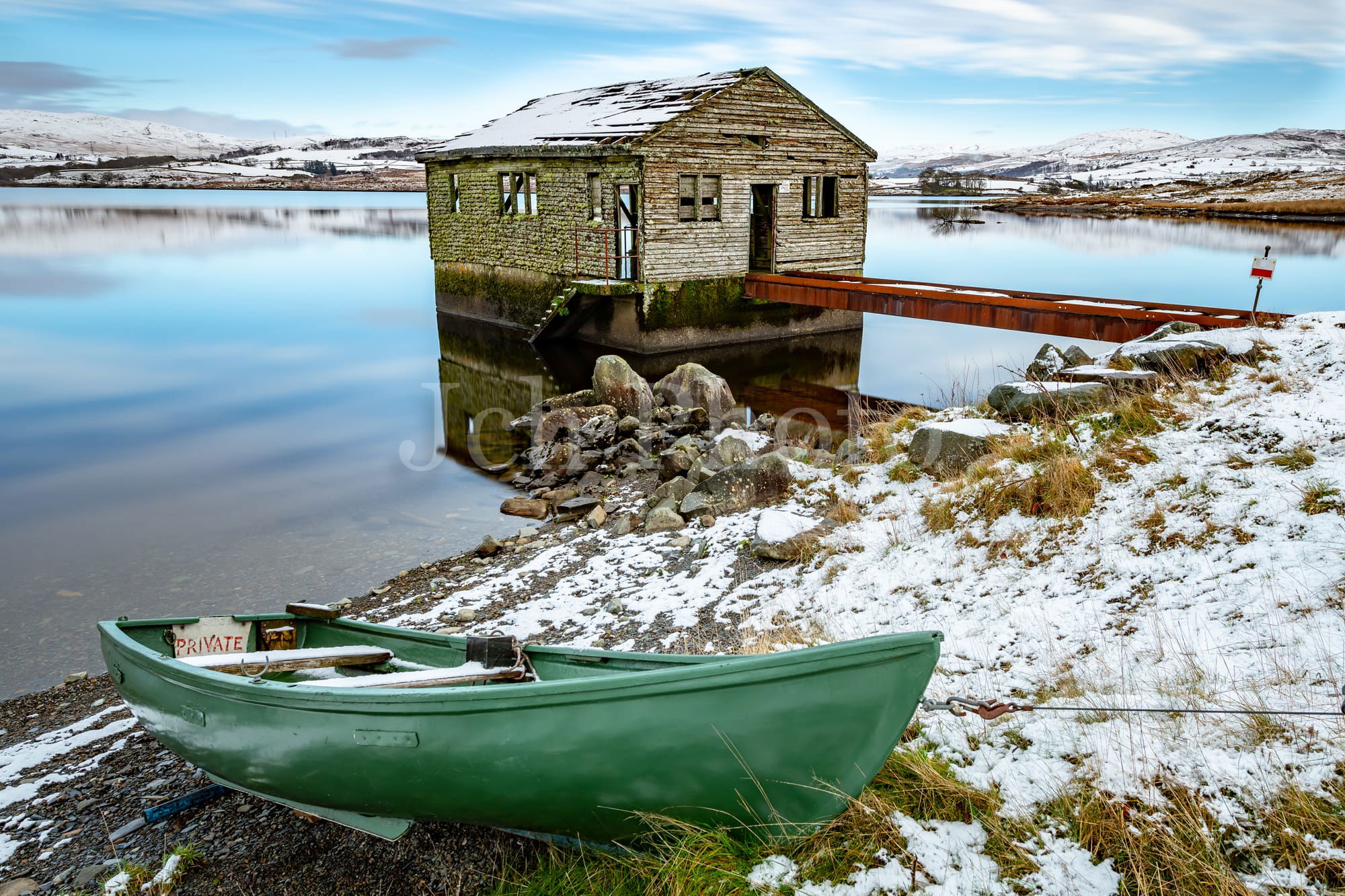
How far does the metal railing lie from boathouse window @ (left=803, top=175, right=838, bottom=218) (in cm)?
520

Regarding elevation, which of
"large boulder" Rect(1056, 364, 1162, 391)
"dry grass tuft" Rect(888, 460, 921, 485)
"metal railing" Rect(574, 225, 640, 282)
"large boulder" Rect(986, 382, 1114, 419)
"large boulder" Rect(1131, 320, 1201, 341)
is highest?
"metal railing" Rect(574, 225, 640, 282)

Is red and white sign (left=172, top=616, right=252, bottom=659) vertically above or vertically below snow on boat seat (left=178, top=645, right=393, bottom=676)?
below

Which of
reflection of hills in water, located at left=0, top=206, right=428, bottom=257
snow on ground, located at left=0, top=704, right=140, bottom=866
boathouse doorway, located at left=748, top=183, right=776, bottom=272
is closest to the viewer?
snow on ground, located at left=0, top=704, right=140, bottom=866

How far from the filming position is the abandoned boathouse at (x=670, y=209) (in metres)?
19.7

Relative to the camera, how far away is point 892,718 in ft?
11.4

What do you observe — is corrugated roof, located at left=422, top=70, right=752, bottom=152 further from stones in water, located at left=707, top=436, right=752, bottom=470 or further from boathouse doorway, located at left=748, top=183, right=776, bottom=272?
stones in water, located at left=707, top=436, right=752, bottom=470

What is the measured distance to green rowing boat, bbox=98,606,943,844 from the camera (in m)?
3.41

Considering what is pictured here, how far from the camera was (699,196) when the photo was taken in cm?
2034

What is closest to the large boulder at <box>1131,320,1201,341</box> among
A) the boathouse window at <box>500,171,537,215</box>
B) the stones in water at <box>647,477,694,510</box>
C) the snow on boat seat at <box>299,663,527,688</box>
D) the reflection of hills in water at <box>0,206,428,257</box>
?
the stones in water at <box>647,477,694,510</box>

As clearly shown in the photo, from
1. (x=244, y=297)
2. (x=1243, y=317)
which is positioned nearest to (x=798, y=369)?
(x=1243, y=317)

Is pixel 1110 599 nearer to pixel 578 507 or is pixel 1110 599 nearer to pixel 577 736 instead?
pixel 577 736

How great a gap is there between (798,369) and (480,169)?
11223 mm

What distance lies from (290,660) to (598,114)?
2042cm

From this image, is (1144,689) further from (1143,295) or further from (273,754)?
(1143,295)
